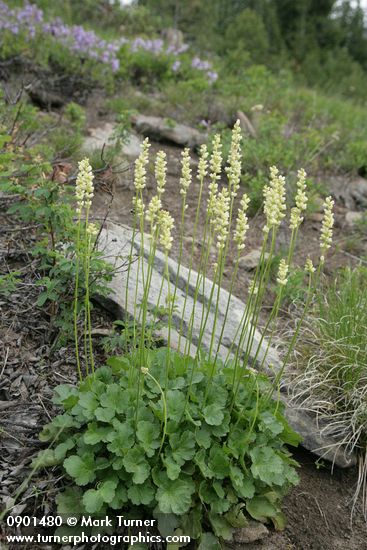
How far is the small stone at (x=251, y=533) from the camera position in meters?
2.46

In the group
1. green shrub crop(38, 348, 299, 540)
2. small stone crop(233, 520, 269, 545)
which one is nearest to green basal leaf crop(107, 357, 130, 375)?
green shrub crop(38, 348, 299, 540)

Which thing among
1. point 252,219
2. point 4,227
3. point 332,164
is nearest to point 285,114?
point 332,164

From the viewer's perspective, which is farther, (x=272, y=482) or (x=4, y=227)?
(x=4, y=227)

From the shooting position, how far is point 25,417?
8.68 feet

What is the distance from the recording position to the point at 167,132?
654 cm

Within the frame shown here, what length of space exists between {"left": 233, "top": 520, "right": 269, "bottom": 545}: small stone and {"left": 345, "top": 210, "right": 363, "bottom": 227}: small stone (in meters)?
4.09

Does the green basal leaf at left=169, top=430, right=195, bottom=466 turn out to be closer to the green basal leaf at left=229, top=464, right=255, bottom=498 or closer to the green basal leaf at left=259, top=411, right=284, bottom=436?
the green basal leaf at left=229, top=464, right=255, bottom=498

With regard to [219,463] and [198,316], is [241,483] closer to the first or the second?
[219,463]

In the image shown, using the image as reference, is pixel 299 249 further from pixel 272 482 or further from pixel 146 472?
pixel 146 472

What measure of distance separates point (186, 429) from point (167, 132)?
189 inches

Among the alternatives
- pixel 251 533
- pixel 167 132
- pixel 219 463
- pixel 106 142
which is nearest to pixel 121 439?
pixel 219 463

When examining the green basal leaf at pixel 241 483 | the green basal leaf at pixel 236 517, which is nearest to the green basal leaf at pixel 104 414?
the green basal leaf at pixel 241 483

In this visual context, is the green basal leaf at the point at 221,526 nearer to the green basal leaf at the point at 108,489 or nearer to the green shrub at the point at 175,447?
the green shrub at the point at 175,447

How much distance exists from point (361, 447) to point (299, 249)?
2.62 m
